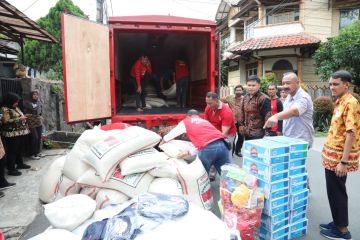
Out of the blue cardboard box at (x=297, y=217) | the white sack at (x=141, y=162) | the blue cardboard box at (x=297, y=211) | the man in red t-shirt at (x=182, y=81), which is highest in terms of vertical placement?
the man in red t-shirt at (x=182, y=81)

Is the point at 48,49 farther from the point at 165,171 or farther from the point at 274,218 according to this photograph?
the point at 274,218

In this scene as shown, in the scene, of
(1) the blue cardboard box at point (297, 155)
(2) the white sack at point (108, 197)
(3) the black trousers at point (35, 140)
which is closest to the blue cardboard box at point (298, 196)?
(1) the blue cardboard box at point (297, 155)

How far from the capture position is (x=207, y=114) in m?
4.52

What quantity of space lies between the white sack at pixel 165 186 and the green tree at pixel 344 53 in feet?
33.6

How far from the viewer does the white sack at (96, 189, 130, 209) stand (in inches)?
101

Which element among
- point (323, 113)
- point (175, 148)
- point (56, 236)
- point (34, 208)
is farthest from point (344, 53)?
point (56, 236)

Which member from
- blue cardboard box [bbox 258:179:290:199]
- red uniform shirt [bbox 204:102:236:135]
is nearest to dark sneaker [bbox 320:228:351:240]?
blue cardboard box [bbox 258:179:290:199]

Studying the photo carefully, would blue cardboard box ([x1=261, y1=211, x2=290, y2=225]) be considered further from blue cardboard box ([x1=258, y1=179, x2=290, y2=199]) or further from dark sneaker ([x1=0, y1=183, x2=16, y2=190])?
dark sneaker ([x1=0, y1=183, x2=16, y2=190])

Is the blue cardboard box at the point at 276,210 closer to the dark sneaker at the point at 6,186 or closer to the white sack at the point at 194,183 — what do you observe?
the white sack at the point at 194,183

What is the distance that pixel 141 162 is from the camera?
2.67 metres

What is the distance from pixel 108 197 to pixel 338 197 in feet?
6.74

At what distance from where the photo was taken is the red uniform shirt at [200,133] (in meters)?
3.32

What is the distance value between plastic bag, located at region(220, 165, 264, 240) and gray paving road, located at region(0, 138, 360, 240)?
799 millimetres

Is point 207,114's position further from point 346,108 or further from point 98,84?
point 346,108
